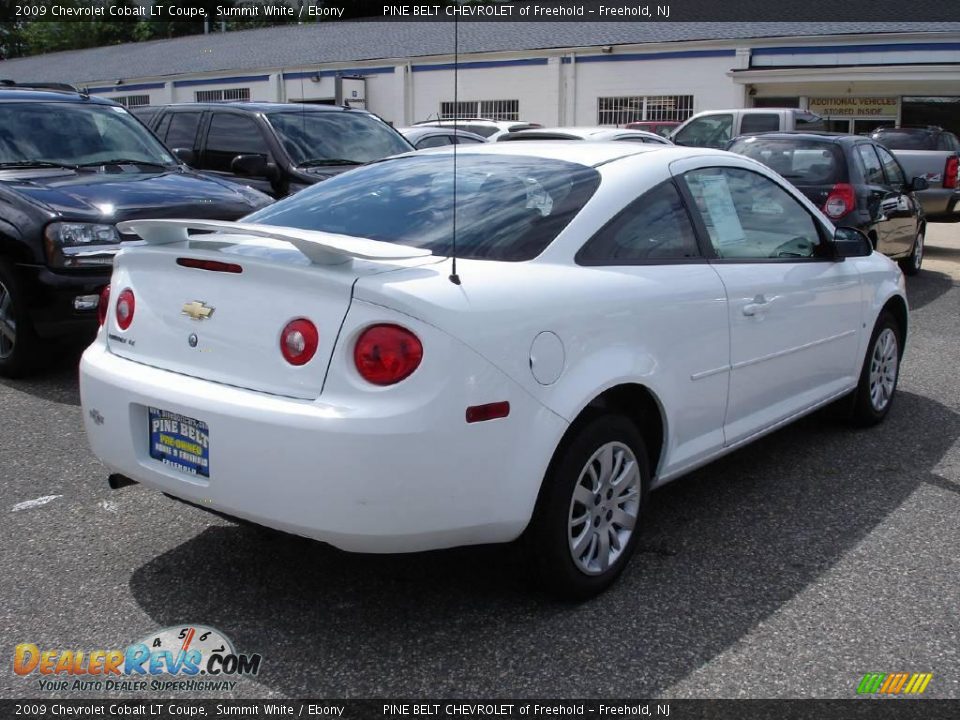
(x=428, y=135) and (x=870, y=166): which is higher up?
(x=428, y=135)

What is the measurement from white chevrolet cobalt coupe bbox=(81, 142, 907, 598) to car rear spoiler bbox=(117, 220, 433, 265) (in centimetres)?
1

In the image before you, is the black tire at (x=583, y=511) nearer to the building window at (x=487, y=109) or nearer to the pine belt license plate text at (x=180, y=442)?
the pine belt license plate text at (x=180, y=442)

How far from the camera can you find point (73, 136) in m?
7.48

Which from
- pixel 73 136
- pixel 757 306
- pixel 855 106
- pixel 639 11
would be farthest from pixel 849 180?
pixel 639 11

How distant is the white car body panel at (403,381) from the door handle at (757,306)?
296 mm

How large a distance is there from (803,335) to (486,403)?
2.28 meters

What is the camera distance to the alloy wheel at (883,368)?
5.66m

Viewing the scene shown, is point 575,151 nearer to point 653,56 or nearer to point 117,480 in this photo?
point 117,480

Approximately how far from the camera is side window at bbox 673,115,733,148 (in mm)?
17031

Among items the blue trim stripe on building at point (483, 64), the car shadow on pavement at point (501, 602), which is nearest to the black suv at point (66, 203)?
the car shadow on pavement at point (501, 602)

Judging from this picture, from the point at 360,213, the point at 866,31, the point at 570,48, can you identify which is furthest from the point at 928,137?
the point at 360,213

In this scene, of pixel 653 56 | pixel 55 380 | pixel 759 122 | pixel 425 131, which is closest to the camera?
pixel 55 380

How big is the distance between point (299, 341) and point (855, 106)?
81.2ft

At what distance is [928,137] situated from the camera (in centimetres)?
1666
